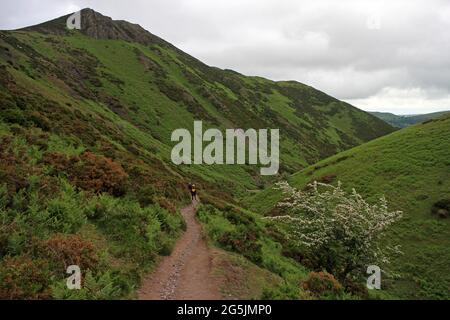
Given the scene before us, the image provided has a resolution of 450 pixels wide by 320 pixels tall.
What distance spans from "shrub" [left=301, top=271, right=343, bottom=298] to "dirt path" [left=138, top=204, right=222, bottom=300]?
3.92 meters

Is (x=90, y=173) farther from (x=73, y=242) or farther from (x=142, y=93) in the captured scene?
(x=142, y=93)

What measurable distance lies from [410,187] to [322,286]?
31733 mm

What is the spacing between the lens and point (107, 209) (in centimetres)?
1828

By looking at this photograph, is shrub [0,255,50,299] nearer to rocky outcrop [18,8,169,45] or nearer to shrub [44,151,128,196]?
shrub [44,151,128,196]

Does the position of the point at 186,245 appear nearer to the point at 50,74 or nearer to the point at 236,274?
the point at 236,274

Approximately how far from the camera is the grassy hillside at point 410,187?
1155 inches

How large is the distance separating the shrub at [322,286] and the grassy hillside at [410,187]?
14.9 metres

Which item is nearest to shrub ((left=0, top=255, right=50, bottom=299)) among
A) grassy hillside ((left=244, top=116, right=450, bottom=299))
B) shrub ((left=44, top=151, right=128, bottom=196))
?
shrub ((left=44, top=151, right=128, bottom=196))

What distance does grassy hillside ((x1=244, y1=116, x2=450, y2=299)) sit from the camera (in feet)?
96.3

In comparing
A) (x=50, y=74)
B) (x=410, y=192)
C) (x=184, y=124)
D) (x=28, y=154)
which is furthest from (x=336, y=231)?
(x=184, y=124)

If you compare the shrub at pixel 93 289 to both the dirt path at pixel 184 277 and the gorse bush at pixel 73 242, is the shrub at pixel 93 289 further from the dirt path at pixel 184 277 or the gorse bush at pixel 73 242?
the dirt path at pixel 184 277

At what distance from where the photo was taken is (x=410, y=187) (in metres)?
42.0

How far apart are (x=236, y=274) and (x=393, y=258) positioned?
21.9m

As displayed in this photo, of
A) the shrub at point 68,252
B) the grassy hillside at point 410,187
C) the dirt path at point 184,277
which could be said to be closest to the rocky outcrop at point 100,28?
the grassy hillside at point 410,187
